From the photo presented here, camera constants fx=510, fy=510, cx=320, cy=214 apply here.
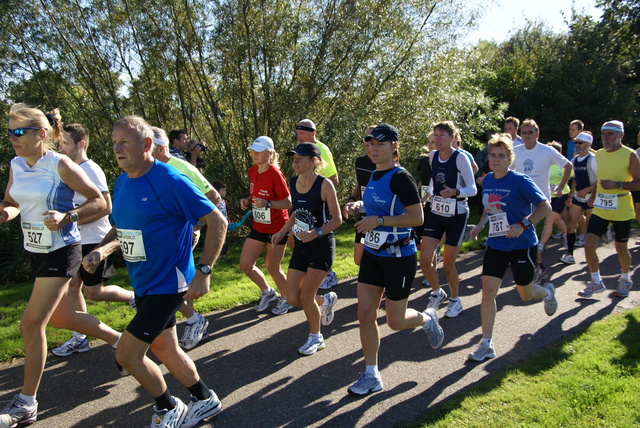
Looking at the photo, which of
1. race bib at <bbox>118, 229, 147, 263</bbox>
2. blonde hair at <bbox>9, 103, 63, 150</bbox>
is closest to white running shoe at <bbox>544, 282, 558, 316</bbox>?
race bib at <bbox>118, 229, 147, 263</bbox>

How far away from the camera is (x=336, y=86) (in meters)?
9.92

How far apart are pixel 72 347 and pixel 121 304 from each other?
1.41m

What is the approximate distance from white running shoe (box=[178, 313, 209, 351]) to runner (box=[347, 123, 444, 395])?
1789 millimetres

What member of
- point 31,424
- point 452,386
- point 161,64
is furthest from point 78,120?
point 452,386

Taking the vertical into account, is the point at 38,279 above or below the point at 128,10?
below

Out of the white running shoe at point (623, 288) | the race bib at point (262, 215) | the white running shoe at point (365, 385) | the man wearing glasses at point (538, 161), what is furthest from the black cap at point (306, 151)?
the white running shoe at point (623, 288)

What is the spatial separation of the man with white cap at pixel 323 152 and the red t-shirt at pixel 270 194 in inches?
24.0

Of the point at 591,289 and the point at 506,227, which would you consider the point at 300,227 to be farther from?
the point at 591,289

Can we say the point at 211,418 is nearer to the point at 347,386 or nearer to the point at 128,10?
the point at 347,386

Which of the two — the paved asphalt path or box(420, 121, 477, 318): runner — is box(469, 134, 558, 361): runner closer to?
the paved asphalt path

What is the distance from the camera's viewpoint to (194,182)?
486 cm

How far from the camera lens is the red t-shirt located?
556 centimetres

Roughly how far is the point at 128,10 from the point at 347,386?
7516 mm

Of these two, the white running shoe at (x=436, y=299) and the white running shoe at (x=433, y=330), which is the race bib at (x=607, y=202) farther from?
the white running shoe at (x=433, y=330)
